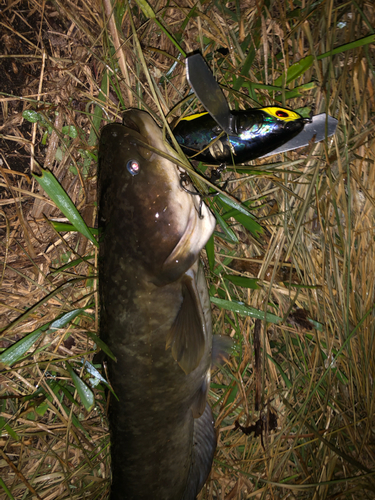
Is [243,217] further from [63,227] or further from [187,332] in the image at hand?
[63,227]

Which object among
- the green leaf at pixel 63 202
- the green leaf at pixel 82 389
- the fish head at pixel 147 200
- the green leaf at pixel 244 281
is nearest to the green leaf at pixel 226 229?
the green leaf at pixel 244 281

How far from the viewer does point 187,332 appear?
194cm

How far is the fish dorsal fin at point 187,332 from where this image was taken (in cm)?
192

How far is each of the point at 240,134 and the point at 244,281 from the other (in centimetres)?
118

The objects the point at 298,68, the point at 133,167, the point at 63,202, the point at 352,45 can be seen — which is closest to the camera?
the point at 133,167

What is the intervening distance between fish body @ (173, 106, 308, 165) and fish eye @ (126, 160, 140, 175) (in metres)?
0.40

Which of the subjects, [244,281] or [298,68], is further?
[244,281]

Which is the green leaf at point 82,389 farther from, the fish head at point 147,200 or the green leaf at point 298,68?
the green leaf at point 298,68

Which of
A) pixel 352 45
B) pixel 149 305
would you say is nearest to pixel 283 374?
pixel 149 305

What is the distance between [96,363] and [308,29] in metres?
2.85

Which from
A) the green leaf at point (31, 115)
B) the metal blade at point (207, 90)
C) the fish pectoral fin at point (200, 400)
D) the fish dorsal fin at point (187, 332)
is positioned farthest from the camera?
the green leaf at point (31, 115)

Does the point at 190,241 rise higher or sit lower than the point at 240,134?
lower

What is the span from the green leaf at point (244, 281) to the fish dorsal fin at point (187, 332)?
648 mm

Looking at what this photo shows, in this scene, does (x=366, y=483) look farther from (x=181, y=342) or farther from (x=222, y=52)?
(x=222, y=52)
